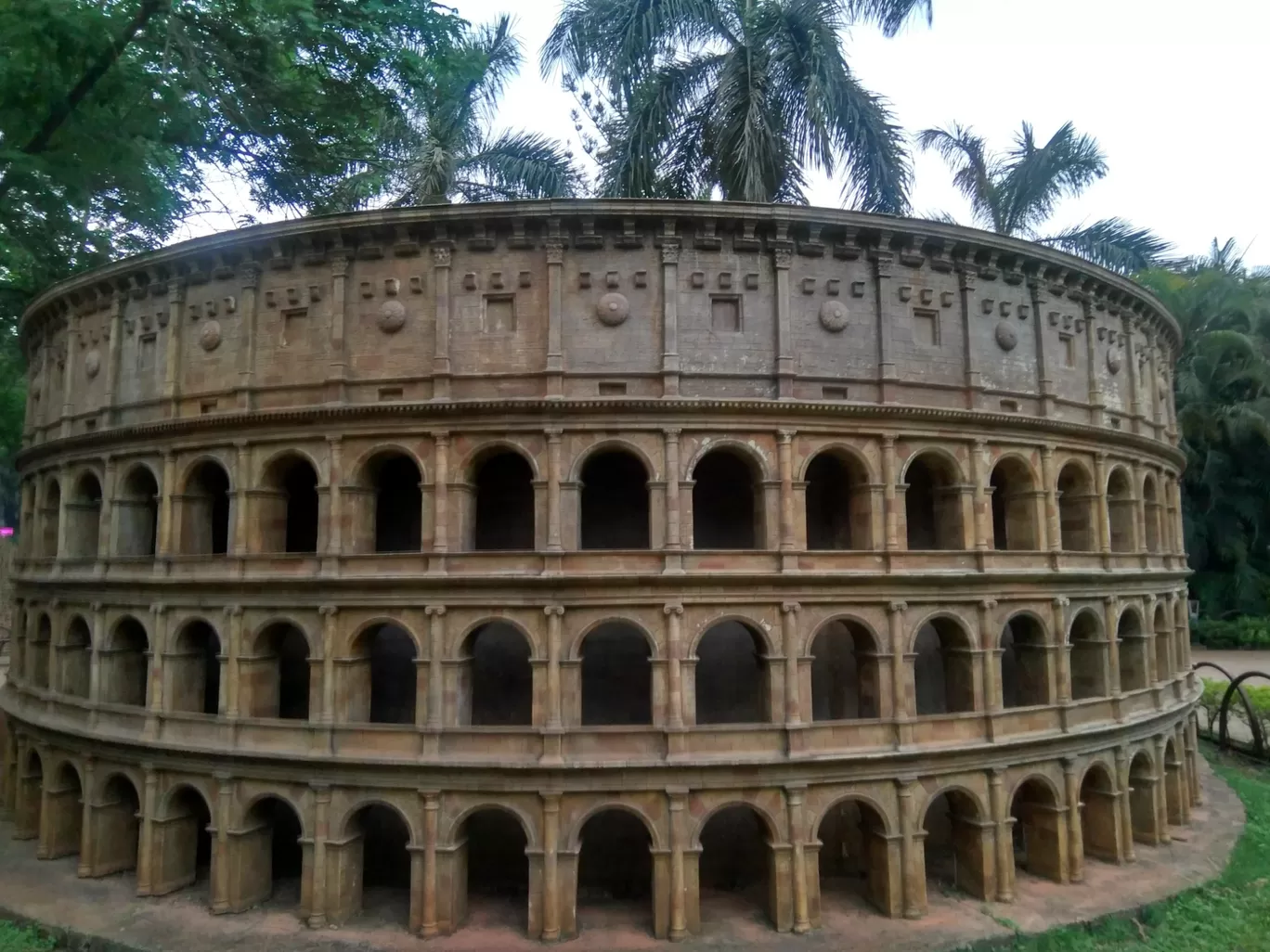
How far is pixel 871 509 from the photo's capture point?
1973 cm

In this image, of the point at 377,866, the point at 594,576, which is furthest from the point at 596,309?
the point at 377,866

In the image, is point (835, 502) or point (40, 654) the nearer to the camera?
point (835, 502)

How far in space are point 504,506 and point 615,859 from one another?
8795 mm

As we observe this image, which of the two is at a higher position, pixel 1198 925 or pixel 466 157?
pixel 466 157

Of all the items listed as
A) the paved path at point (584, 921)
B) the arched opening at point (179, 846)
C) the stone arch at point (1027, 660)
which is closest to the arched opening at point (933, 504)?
the stone arch at point (1027, 660)

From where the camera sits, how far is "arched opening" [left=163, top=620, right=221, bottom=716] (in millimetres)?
20656

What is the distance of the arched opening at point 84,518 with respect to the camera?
23875 mm

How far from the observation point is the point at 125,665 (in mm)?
22344

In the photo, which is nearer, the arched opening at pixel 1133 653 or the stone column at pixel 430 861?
the stone column at pixel 430 861

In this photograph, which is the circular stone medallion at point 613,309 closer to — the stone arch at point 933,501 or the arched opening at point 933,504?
the stone arch at point 933,501

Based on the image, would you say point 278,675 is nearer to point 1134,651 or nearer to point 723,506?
point 723,506

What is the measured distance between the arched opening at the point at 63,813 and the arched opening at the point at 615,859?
521 inches

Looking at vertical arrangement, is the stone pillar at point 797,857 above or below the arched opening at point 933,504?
below

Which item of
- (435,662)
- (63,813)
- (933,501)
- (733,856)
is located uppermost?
(933,501)
